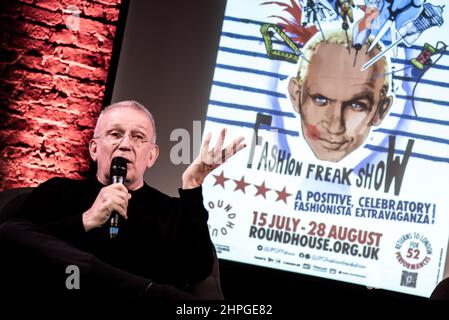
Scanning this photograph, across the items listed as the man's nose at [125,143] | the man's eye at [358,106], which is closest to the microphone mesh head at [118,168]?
the man's nose at [125,143]

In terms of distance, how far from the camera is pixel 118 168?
6.75 ft

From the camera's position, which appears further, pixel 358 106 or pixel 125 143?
pixel 358 106

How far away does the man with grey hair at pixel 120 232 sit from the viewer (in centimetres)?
140

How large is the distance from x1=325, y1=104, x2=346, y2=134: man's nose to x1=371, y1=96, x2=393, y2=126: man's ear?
0.50 feet

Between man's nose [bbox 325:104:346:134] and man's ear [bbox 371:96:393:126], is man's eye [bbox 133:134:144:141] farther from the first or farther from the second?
man's ear [bbox 371:96:393:126]

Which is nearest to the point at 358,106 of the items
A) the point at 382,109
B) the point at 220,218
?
the point at 382,109

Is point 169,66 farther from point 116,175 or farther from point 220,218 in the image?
point 116,175

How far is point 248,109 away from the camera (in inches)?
123

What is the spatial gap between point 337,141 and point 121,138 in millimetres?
1216

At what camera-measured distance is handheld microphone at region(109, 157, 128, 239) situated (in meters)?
1.91

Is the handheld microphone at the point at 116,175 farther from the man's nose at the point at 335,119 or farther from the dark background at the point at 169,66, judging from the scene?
the man's nose at the point at 335,119

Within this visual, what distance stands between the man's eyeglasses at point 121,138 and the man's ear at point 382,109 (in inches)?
50.5

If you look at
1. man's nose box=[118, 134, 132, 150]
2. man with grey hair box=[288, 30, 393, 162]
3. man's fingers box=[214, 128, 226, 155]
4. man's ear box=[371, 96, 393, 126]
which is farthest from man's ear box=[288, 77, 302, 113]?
man's fingers box=[214, 128, 226, 155]
